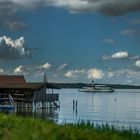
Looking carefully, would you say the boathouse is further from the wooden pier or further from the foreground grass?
the foreground grass

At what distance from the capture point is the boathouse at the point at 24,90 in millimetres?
75250

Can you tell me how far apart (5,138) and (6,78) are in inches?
2654

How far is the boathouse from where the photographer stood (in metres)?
75.2

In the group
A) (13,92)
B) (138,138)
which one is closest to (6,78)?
(13,92)

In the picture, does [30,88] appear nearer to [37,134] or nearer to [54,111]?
[54,111]

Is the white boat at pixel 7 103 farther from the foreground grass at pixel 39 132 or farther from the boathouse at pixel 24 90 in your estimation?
the foreground grass at pixel 39 132

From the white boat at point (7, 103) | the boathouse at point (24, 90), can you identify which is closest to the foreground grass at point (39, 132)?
the white boat at point (7, 103)

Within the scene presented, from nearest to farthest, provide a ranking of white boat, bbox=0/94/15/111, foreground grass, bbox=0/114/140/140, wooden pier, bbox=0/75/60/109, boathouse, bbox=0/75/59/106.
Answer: foreground grass, bbox=0/114/140/140 → white boat, bbox=0/94/15/111 → boathouse, bbox=0/75/59/106 → wooden pier, bbox=0/75/60/109

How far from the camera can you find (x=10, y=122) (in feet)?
58.9

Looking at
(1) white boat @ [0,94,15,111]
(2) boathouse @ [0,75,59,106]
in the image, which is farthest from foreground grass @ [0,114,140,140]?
(2) boathouse @ [0,75,59,106]

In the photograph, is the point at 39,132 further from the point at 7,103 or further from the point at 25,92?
the point at 25,92

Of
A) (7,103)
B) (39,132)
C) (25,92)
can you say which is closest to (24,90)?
(25,92)

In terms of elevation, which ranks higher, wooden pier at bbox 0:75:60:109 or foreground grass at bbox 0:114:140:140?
wooden pier at bbox 0:75:60:109

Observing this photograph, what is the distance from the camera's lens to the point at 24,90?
256ft
